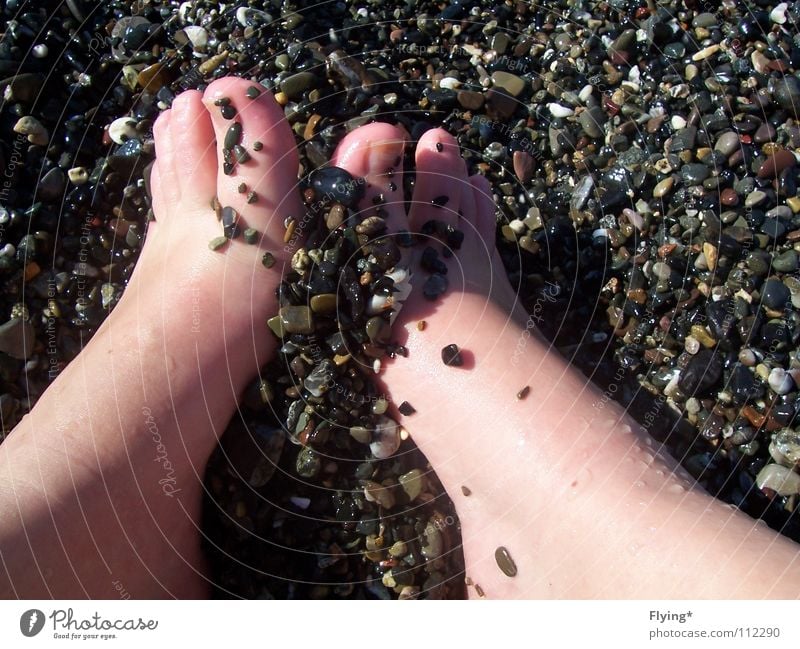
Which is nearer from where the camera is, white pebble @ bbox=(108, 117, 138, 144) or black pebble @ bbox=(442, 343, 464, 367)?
black pebble @ bbox=(442, 343, 464, 367)

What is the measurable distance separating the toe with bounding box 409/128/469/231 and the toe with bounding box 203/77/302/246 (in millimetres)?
232

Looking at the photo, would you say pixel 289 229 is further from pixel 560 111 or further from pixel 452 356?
pixel 560 111

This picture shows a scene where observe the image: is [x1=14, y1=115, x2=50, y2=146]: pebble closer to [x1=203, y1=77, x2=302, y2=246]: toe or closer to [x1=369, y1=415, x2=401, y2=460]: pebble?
[x1=203, y1=77, x2=302, y2=246]: toe

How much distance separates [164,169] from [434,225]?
53 centimetres

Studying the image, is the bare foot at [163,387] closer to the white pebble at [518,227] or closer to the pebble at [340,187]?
the pebble at [340,187]

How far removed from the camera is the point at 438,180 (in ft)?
4.74

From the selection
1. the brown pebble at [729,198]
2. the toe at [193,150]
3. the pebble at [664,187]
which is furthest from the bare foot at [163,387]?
the brown pebble at [729,198]

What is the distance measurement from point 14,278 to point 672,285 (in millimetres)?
1183

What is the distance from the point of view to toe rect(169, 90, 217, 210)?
1.46 m

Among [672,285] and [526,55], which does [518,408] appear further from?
[526,55]

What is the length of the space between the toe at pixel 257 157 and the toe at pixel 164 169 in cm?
12

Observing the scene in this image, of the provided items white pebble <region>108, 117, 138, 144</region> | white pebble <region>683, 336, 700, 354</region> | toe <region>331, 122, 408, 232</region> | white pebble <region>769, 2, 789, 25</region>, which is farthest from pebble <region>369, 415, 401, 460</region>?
white pebble <region>769, 2, 789, 25</region>

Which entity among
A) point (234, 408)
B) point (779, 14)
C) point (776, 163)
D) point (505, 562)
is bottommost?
point (505, 562)

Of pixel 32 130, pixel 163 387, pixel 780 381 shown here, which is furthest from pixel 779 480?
pixel 32 130
